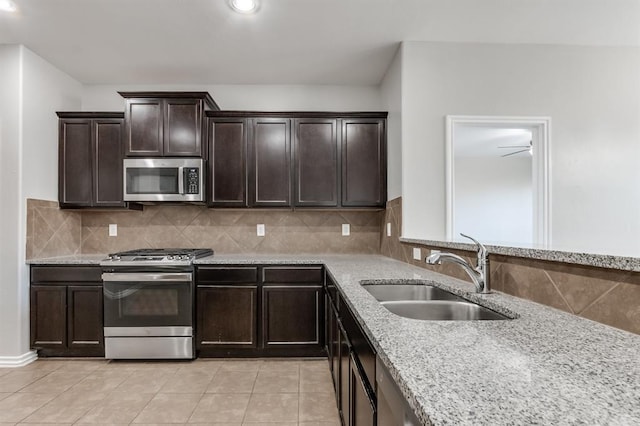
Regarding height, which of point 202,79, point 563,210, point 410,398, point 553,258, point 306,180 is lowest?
point 410,398

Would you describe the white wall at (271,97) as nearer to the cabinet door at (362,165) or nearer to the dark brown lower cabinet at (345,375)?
the cabinet door at (362,165)

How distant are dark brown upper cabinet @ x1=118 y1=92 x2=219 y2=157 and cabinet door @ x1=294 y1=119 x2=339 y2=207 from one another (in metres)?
0.93

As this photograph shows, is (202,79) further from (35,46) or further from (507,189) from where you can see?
(507,189)

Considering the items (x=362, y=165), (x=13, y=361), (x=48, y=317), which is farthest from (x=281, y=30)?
(x=13, y=361)

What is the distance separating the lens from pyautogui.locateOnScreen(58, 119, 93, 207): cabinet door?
10.7 feet

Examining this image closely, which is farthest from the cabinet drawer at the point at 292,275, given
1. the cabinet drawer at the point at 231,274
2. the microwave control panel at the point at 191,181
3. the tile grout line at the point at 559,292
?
the tile grout line at the point at 559,292

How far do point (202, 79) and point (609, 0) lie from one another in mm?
3377

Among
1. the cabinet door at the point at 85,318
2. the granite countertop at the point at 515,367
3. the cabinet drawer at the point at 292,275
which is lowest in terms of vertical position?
the cabinet door at the point at 85,318

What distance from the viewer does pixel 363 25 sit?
2.58m

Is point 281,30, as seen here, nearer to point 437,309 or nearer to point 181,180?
point 181,180

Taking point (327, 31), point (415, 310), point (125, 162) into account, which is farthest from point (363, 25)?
point (125, 162)

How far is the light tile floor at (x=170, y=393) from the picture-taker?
83.0 inches

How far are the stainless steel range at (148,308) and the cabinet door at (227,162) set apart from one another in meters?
0.70

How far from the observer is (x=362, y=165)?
3.34 m
